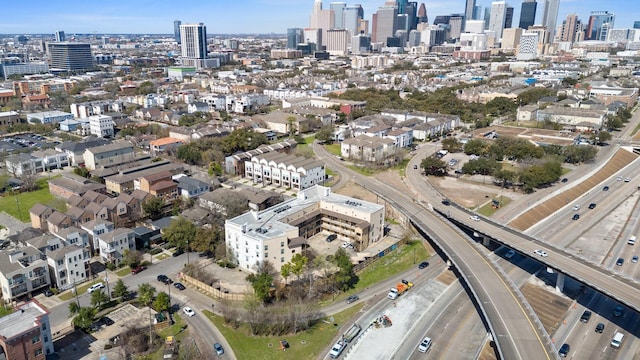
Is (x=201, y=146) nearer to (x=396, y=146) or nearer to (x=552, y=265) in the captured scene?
(x=396, y=146)

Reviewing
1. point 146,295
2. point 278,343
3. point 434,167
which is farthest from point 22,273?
point 434,167

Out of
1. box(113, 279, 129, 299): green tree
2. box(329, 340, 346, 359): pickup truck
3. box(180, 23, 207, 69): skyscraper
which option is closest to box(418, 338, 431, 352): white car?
box(329, 340, 346, 359): pickup truck

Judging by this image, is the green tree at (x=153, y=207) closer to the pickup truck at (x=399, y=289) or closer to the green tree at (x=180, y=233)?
the green tree at (x=180, y=233)

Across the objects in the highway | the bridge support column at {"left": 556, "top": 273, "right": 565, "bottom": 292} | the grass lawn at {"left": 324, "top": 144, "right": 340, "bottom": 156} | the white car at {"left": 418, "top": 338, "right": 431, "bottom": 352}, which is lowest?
the white car at {"left": 418, "top": 338, "right": 431, "bottom": 352}

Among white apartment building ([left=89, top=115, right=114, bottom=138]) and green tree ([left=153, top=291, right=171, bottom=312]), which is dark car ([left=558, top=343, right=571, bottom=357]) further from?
white apartment building ([left=89, top=115, right=114, bottom=138])

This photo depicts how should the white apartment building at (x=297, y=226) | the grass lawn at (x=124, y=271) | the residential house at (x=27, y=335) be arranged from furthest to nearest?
the grass lawn at (x=124, y=271) → the white apartment building at (x=297, y=226) → the residential house at (x=27, y=335)

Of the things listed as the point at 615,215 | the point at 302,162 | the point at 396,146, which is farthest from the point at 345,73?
the point at 615,215

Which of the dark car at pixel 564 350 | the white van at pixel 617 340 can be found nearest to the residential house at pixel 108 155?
the dark car at pixel 564 350
